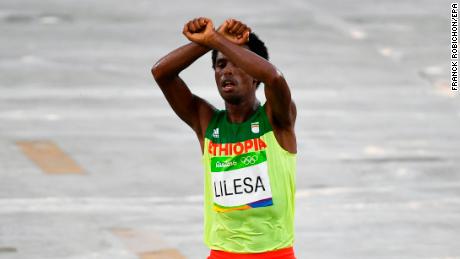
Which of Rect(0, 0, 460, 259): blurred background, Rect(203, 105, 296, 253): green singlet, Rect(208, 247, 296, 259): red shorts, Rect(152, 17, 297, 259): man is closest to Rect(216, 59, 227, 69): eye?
Rect(152, 17, 297, 259): man

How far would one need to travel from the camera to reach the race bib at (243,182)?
7672mm

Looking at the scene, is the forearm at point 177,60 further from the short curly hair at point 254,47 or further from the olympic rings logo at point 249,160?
the olympic rings logo at point 249,160

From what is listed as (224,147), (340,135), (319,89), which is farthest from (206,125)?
(319,89)

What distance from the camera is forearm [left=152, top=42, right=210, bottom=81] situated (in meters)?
7.64

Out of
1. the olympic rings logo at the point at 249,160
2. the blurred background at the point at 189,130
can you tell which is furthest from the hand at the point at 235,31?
the blurred background at the point at 189,130

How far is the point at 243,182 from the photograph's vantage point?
25.3 feet

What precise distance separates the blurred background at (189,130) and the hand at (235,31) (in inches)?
199

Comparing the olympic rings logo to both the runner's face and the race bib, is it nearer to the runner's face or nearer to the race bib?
the race bib

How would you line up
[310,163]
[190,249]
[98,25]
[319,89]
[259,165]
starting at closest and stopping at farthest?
[259,165] → [190,249] → [310,163] → [319,89] → [98,25]

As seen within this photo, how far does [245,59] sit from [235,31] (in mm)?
171

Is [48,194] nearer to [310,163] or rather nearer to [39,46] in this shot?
[310,163]

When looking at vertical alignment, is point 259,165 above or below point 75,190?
above

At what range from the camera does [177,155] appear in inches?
628

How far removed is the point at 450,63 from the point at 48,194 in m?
8.98
